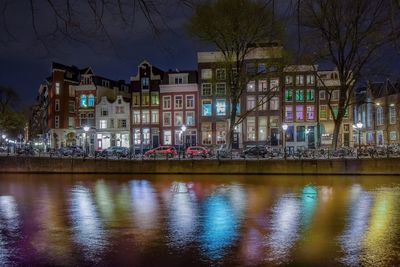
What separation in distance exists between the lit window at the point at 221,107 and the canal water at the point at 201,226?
39551 mm

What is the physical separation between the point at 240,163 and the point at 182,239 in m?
32.4

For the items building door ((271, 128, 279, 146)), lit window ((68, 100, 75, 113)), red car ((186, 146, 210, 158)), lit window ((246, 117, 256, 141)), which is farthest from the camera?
lit window ((68, 100, 75, 113))

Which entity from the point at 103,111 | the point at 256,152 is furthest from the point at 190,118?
the point at 256,152

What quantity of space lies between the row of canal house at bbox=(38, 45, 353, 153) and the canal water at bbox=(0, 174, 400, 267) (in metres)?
36.5

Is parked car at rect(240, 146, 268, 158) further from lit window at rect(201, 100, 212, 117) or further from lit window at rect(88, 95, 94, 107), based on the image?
lit window at rect(88, 95, 94, 107)

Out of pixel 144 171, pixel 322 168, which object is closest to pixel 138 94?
pixel 144 171

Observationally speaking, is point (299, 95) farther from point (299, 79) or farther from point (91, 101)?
point (91, 101)

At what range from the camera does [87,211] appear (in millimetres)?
23812

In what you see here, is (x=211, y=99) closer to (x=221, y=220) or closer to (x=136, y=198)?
(x=136, y=198)

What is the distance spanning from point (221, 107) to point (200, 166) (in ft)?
84.7

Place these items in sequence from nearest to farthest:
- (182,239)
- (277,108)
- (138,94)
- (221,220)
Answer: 1. (182,239)
2. (221,220)
3. (277,108)
4. (138,94)

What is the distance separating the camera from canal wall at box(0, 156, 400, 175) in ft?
153

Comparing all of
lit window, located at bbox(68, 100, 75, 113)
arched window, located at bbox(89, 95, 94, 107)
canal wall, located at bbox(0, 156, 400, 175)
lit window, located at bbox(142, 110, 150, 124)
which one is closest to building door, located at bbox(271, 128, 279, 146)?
lit window, located at bbox(142, 110, 150, 124)

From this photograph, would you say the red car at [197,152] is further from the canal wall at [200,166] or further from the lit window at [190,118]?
the lit window at [190,118]
